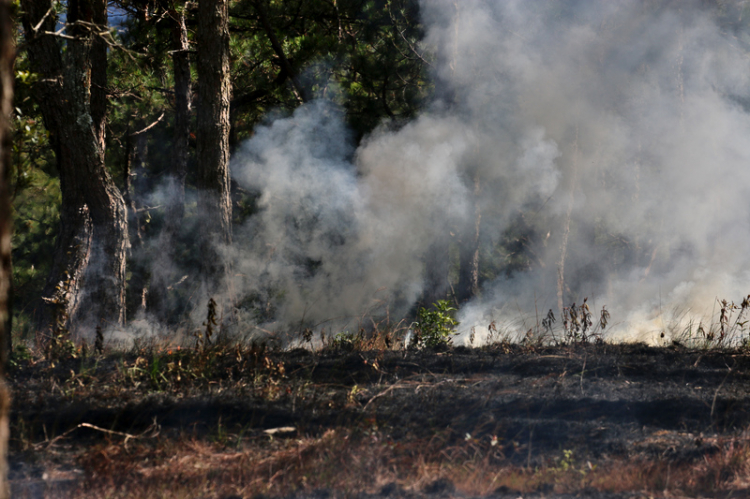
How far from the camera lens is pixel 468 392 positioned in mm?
4238

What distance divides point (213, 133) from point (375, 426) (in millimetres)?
4572

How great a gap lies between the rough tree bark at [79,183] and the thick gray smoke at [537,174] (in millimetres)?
1664

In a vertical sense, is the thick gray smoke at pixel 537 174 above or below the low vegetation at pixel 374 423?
above

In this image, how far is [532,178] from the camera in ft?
40.3

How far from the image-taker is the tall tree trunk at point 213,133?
695 cm

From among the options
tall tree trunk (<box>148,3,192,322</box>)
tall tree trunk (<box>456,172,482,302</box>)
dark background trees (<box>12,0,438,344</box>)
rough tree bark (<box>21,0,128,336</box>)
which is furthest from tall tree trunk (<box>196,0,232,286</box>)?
tall tree trunk (<box>456,172,482,302</box>)

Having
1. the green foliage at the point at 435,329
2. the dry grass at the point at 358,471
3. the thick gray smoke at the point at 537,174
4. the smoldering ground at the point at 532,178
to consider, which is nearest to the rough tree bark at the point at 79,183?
the smoldering ground at the point at 532,178

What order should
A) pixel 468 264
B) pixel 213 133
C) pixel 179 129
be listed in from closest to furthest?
pixel 213 133 → pixel 179 129 → pixel 468 264

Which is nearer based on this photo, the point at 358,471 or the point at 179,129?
the point at 358,471

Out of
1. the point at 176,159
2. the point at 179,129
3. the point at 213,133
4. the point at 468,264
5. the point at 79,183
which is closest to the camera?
the point at 79,183

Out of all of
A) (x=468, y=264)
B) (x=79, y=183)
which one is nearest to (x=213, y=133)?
(x=79, y=183)

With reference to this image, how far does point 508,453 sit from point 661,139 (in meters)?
12.9

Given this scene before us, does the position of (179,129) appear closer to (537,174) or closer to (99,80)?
(99,80)

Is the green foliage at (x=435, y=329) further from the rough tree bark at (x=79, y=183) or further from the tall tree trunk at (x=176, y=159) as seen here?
the tall tree trunk at (x=176, y=159)
